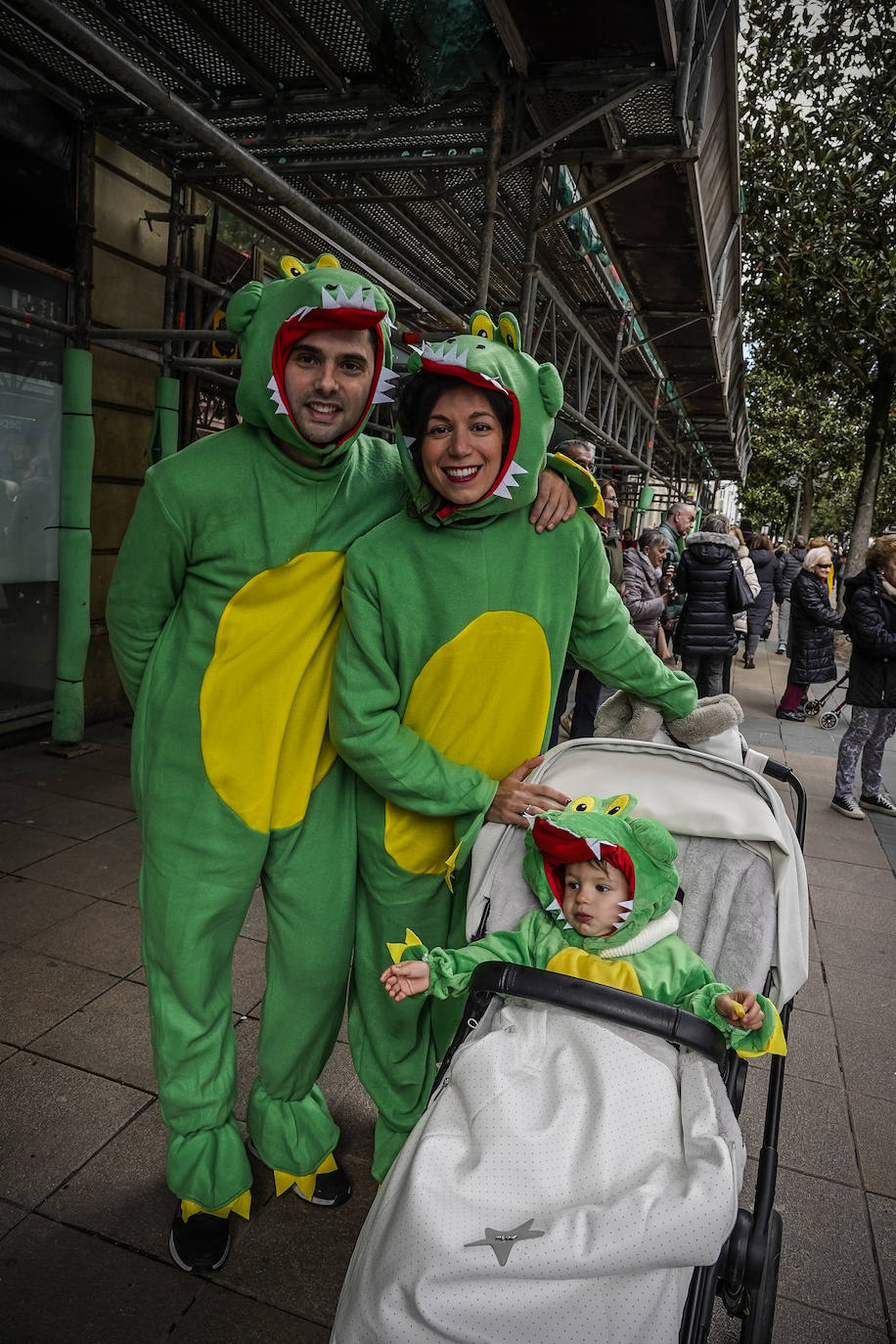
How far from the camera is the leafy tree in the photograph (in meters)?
10.9

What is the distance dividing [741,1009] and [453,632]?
93cm

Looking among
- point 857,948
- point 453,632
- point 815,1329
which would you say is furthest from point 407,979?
point 857,948

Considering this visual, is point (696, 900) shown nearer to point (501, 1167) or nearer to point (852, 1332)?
point (501, 1167)

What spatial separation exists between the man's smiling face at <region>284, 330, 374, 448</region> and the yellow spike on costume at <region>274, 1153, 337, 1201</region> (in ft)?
5.89

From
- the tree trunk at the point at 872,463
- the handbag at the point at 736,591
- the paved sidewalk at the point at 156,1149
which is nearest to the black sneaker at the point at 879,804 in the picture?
the handbag at the point at 736,591

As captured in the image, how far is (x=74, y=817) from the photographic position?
4895 millimetres

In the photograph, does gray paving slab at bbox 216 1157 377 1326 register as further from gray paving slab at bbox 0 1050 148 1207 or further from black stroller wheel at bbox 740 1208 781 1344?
black stroller wheel at bbox 740 1208 781 1344

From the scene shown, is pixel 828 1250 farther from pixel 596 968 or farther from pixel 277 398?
pixel 277 398

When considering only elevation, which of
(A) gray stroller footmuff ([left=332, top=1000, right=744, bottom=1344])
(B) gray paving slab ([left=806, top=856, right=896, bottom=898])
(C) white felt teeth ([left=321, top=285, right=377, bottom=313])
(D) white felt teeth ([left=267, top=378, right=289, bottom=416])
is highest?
(C) white felt teeth ([left=321, top=285, right=377, bottom=313])

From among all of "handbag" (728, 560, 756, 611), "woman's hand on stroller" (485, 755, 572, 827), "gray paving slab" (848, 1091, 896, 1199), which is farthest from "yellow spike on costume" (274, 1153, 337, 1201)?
"handbag" (728, 560, 756, 611)

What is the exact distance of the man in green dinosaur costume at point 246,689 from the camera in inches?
77.4

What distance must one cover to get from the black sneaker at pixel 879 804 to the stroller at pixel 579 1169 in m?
5.25

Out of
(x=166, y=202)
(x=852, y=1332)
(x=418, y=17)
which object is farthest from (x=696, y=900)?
(x=166, y=202)

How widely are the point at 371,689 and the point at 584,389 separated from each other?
6.83 meters
